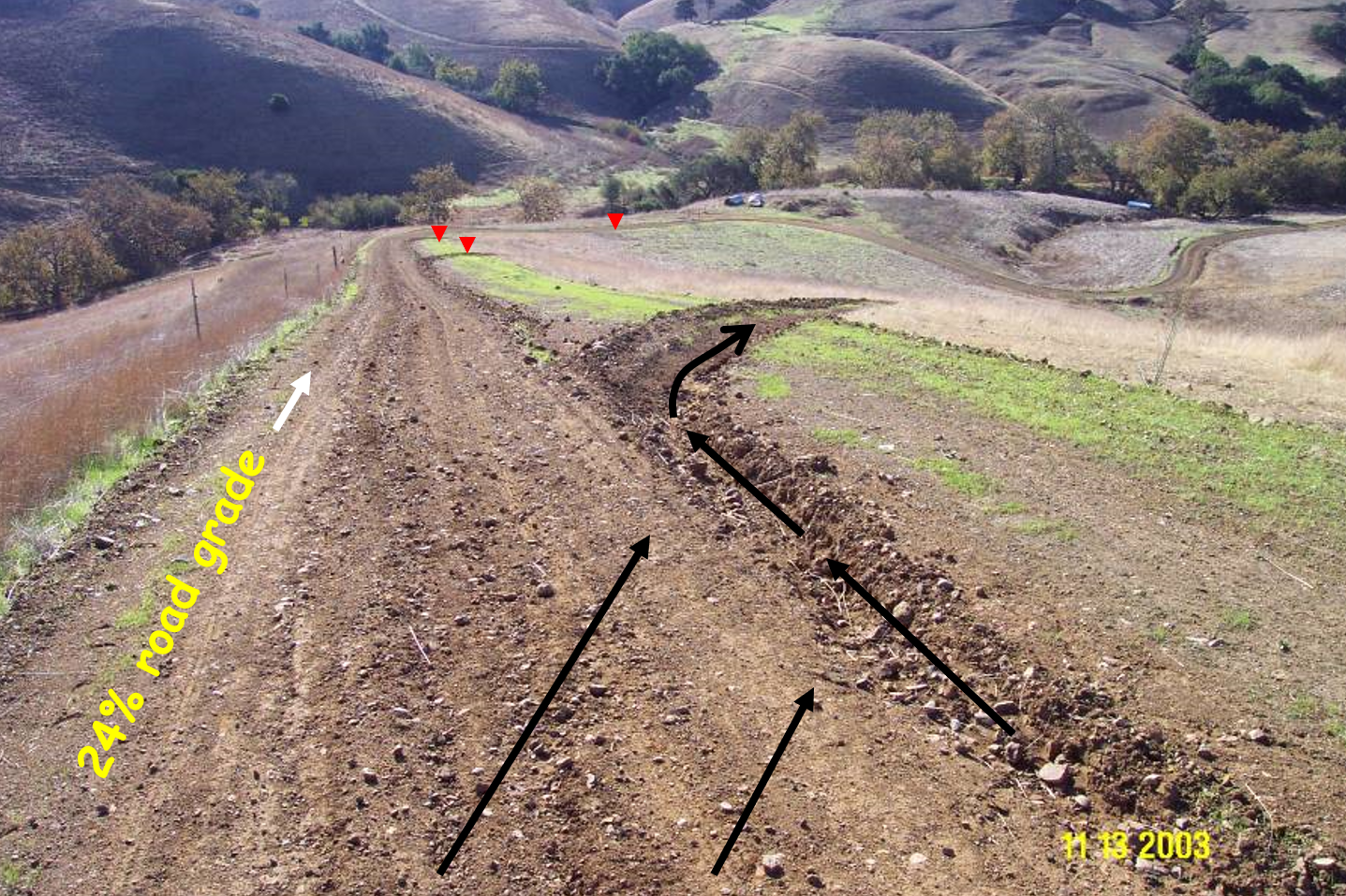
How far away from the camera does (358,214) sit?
62031 mm

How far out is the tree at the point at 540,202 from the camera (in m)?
61.8

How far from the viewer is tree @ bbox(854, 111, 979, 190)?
70.4 metres

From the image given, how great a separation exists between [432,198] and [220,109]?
94.5ft

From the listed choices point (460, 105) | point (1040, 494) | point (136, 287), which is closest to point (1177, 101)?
point (460, 105)

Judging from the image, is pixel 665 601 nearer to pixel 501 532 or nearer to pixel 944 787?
pixel 501 532

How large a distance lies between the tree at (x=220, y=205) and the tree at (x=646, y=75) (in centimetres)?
6627

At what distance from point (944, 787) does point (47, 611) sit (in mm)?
7031

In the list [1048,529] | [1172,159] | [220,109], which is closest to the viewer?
[1048,529]

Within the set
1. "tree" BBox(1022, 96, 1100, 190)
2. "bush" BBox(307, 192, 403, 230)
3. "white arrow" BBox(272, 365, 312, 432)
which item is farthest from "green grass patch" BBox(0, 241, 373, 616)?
"tree" BBox(1022, 96, 1100, 190)

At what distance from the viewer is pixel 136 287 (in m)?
43.8

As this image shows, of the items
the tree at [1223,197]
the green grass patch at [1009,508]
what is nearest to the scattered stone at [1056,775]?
the green grass patch at [1009,508]

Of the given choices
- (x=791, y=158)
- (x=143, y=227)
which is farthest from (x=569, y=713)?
(x=791, y=158)

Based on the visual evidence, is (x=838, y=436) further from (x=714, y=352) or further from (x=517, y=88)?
(x=517, y=88)

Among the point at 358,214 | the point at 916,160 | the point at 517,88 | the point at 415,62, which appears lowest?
the point at 358,214
